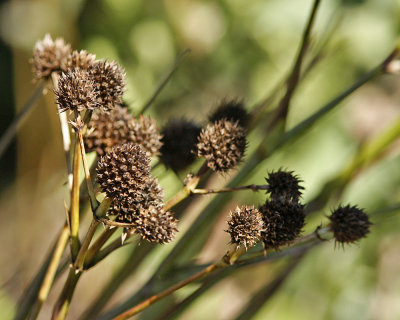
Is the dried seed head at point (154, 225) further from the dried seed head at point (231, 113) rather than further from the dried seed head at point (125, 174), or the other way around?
the dried seed head at point (231, 113)

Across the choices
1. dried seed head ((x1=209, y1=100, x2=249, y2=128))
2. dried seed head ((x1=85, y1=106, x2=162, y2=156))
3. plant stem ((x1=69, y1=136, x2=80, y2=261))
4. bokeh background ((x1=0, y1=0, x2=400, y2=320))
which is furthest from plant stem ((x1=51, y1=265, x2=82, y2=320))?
bokeh background ((x1=0, y1=0, x2=400, y2=320))

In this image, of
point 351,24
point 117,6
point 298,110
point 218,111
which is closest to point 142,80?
point 117,6

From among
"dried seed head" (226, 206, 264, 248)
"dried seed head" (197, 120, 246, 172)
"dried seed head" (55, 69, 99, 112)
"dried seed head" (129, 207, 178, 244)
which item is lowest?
"dried seed head" (226, 206, 264, 248)

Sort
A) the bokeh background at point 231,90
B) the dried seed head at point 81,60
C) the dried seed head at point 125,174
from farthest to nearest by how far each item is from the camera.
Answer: the bokeh background at point 231,90, the dried seed head at point 81,60, the dried seed head at point 125,174

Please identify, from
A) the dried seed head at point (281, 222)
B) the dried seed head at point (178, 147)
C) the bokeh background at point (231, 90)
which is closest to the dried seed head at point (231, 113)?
the dried seed head at point (178, 147)

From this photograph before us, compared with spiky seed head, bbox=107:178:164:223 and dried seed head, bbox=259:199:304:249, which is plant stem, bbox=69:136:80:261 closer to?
spiky seed head, bbox=107:178:164:223

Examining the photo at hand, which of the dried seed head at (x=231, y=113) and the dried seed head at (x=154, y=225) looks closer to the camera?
the dried seed head at (x=154, y=225)

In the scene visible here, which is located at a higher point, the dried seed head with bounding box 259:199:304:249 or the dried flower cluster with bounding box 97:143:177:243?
the dried flower cluster with bounding box 97:143:177:243
